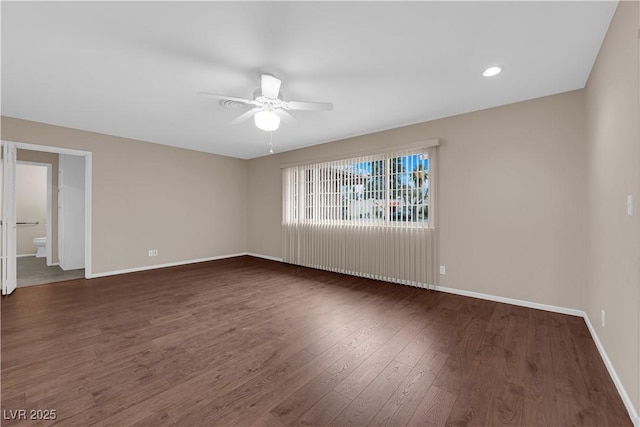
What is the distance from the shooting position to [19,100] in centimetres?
319

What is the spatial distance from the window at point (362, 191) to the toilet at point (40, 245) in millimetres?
5924

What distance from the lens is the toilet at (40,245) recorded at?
245 inches

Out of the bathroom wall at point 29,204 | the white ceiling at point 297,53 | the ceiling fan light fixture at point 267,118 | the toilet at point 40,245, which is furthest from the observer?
the bathroom wall at point 29,204

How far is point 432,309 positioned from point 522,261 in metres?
1.26

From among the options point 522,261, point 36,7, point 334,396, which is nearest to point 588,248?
point 522,261

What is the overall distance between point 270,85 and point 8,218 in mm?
4298

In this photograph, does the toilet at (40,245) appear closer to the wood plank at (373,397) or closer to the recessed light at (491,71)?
the wood plank at (373,397)

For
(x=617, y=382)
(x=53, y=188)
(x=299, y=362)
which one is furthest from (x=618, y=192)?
(x=53, y=188)

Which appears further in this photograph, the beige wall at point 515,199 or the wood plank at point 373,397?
the beige wall at point 515,199

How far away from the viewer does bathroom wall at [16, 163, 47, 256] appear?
6.59 metres

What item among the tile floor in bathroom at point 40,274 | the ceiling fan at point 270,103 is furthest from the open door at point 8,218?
the ceiling fan at point 270,103

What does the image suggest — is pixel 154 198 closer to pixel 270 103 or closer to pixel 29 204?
pixel 270 103

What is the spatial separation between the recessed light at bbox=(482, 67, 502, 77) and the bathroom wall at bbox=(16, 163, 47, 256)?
9822 mm

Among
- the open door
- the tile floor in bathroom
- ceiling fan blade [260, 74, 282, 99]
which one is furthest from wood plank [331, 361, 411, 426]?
the tile floor in bathroom
